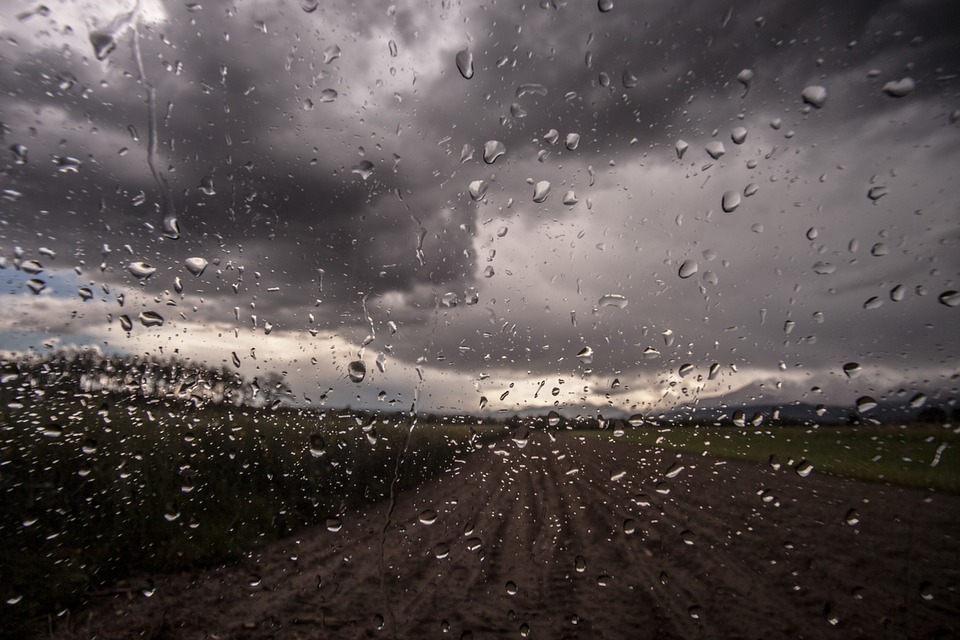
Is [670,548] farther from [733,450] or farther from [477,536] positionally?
[477,536]

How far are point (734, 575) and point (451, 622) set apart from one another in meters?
1.24

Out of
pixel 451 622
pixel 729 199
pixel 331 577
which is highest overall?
pixel 729 199

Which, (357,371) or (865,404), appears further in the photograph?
(357,371)

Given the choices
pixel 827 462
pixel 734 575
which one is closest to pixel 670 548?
pixel 734 575

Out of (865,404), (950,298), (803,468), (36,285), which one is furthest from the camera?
(36,285)

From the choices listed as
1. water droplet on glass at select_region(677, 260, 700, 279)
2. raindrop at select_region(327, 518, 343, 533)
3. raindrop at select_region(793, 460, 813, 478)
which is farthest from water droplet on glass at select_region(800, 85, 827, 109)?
raindrop at select_region(327, 518, 343, 533)

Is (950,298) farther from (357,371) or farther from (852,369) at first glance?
(357,371)

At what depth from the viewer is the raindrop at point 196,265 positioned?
217 cm

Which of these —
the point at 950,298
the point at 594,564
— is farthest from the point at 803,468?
the point at 594,564

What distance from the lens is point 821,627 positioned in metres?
1.55

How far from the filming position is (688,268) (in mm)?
1763

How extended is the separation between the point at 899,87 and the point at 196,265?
2.44m

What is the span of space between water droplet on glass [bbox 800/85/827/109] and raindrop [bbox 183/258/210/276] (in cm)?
221

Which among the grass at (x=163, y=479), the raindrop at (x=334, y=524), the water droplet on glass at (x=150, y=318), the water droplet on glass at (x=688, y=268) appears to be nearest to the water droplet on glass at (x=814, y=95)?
the water droplet on glass at (x=688, y=268)
